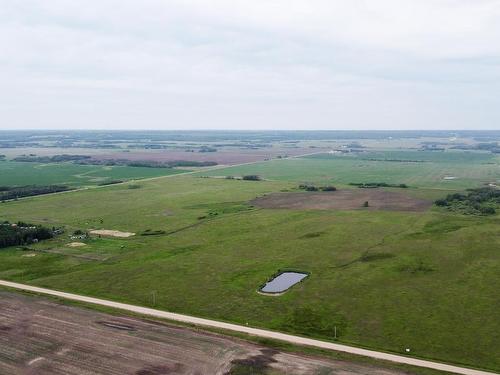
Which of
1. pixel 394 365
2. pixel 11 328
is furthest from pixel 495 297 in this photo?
pixel 11 328

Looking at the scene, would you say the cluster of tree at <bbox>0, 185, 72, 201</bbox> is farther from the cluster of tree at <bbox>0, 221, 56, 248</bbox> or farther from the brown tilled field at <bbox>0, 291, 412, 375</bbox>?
the brown tilled field at <bbox>0, 291, 412, 375</bbox>

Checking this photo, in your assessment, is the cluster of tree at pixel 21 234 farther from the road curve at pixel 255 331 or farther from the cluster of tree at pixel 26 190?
the cluster of tree at pixel 26 190

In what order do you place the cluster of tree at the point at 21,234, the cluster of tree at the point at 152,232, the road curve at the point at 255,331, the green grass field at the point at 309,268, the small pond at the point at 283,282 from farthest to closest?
the cluster of tree at the point at 152,232
the cluster of tree at the point at 21,234
the small pond at the point at 283,282
the green grass field at the point at 309,268
the road curve at the point at 255,331

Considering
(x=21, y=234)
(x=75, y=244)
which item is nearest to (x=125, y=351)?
(x=75, y=244)

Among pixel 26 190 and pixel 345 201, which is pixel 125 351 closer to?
pixel 345 201

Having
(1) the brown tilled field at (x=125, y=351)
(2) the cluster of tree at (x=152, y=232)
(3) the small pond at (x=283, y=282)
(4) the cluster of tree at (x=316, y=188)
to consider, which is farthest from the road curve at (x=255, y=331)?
(4) the cluster of tree at (x=316, y=188)

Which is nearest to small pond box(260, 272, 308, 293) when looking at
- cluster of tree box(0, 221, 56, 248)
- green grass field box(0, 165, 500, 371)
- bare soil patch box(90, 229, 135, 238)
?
green grass field box(0, 165, 500, 371)

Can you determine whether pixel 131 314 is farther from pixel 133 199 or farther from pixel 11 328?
pixel 133 199
